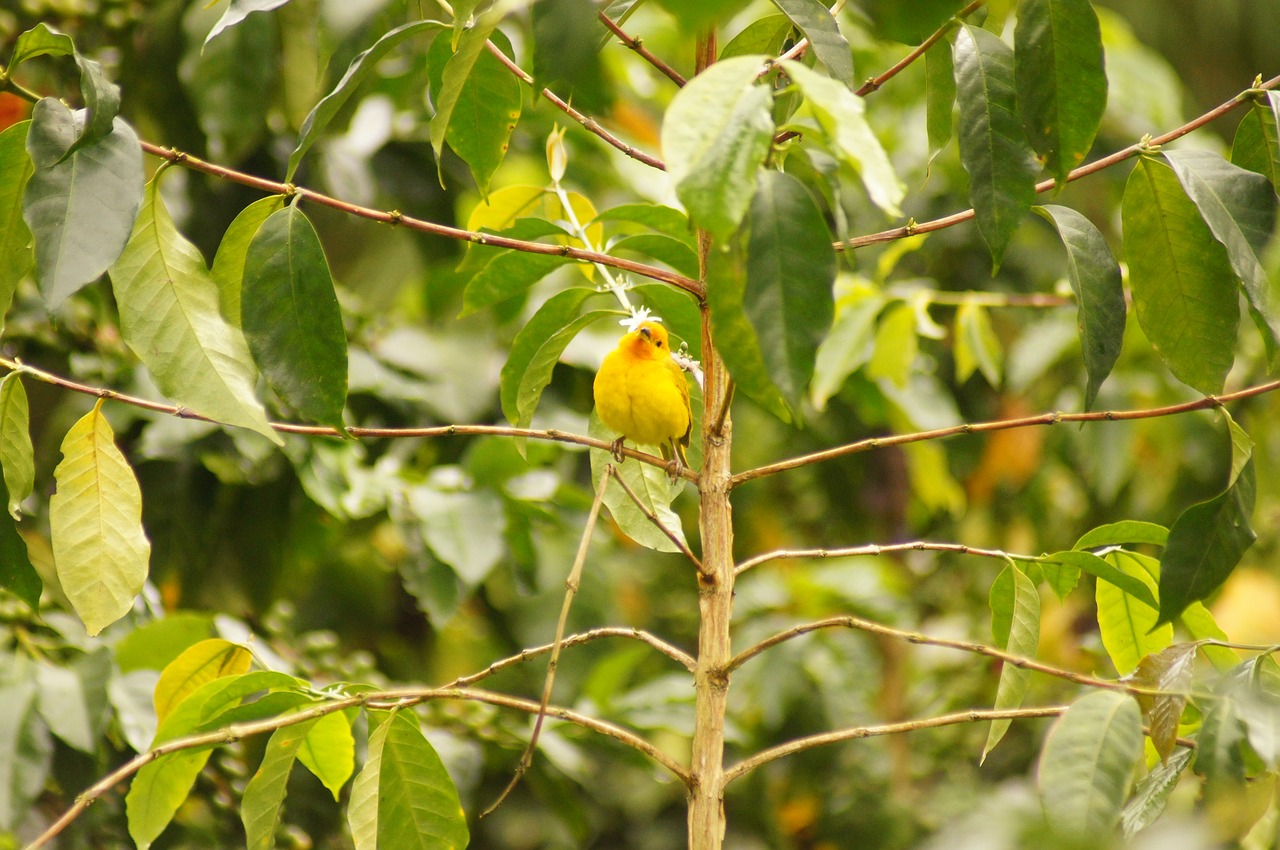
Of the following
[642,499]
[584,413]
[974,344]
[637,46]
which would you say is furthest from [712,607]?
[584,413]

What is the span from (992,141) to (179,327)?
60 centimetres

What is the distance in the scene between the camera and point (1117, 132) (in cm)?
284

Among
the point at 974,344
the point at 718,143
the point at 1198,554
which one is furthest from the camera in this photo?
the point at 974,344

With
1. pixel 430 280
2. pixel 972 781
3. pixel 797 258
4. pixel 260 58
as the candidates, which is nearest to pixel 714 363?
pixel 797 258

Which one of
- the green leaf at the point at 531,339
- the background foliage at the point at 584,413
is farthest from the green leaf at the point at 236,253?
the green leaf at the point at 531,339

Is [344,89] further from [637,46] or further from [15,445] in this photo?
[15,445]

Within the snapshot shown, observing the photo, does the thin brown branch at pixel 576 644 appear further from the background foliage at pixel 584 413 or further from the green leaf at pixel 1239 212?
the green leaf at pixel 1239 212

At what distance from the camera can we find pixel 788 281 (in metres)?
0.64

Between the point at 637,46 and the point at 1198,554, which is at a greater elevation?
the point at 637,46

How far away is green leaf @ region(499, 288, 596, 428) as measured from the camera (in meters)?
1.03

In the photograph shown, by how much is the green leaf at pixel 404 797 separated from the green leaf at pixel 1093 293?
57cm

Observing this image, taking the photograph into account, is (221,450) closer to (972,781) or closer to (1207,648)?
(1207,648)

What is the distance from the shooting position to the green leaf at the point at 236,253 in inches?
34.7

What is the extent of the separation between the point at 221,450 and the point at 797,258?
4.25 feet
